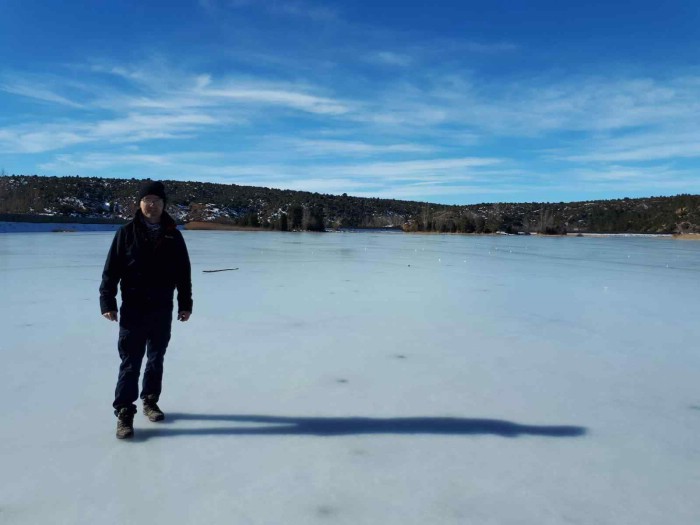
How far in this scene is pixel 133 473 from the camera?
6.57 feet

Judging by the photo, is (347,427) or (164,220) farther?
(164,220)

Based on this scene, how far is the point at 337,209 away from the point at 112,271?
104886 mm

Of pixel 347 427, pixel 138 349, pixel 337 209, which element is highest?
pixel 337 209

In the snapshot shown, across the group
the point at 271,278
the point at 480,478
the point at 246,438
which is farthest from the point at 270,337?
the point at 271,278

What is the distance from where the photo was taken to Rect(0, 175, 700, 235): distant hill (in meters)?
67.2

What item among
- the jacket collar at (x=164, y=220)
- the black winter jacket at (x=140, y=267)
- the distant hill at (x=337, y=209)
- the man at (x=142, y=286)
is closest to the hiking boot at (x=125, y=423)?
the man at (x=142, y=286)

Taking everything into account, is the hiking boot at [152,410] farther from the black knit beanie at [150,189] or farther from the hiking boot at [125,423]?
the black knit beanie at [150,189]

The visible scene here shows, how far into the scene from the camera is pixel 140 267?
2.53 metres

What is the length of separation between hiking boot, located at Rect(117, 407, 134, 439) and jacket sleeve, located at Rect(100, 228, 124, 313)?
0.52 m

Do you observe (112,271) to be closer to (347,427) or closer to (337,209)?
(347,427)

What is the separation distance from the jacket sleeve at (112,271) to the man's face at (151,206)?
0.15m

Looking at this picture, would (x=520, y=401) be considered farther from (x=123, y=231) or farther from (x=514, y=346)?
(x=123, y=231)

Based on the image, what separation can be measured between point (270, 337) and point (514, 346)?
1.99 m

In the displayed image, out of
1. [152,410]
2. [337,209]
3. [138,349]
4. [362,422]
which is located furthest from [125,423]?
[337,209]
